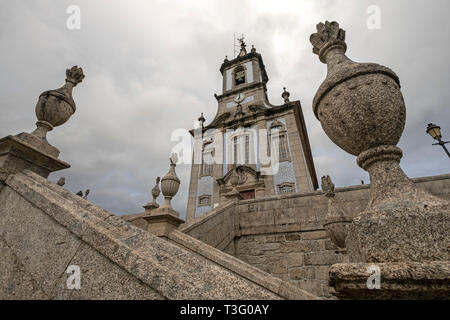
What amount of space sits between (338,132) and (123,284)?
1.85 m

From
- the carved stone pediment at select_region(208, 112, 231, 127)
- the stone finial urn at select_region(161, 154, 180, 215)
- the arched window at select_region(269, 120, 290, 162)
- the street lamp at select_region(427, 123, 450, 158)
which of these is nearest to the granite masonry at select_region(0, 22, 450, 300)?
the stone finial urn at select_region(161, 154, 180, 215)

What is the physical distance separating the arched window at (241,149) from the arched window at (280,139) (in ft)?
6.56

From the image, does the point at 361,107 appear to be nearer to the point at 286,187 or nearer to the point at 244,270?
the point at 244,270

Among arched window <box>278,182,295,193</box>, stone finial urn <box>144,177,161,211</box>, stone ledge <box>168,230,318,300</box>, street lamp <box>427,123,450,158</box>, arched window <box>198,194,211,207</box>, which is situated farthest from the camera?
arched window <box>198,194,211,207</box>

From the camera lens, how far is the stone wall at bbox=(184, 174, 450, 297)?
5.96 metres

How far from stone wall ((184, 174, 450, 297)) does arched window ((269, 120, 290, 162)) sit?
9013 mm

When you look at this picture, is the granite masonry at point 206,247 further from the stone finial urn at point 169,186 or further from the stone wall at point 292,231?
the stone wall at point 292,231

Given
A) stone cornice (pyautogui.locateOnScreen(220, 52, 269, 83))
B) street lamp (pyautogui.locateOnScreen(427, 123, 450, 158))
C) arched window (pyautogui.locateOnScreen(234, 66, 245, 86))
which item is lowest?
street lamp (pyautogui.locateOnScreen(427, 123, 450, 158))

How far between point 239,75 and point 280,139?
10.8 m

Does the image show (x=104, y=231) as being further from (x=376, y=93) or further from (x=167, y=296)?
(x=376, y=93)

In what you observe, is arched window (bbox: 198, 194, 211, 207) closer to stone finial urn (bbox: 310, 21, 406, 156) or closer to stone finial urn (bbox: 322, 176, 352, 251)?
stone finial urn (bbox: 322, 176, 352, 251)

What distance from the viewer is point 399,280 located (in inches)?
37.5

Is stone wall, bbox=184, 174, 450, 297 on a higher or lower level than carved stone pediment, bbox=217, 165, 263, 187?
lower

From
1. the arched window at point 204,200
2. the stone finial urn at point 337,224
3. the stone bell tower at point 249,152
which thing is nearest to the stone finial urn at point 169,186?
the stone finial urn at point 337,224
